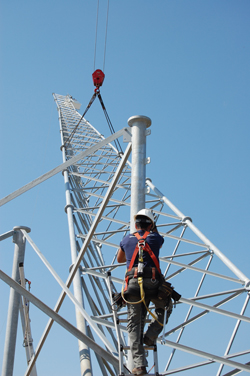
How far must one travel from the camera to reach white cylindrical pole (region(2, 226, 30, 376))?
7340mm

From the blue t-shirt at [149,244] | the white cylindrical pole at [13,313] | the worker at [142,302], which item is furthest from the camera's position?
the white cylindrical pole at [13,313]

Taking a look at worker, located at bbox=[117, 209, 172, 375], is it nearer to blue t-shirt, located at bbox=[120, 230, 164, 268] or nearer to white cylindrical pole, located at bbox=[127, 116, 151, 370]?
blue t-shirt, located at bbox=[120, 230, 164, 268]

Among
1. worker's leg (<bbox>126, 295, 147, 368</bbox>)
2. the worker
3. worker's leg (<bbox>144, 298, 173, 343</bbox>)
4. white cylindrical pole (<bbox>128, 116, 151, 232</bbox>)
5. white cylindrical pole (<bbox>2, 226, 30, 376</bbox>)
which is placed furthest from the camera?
white cylindrical pole (<bbox>128, 116, 151, 232</bbox>)

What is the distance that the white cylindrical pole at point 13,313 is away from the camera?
7340mm

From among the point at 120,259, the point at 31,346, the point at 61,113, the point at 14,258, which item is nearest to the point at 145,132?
the point at 120,259

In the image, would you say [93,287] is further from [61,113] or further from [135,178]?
[61,113]

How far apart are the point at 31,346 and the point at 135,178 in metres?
4.12

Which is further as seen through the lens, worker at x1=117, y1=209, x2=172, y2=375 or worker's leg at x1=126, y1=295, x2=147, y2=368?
worker at x1=117, y1=209, x2=172, y2=375

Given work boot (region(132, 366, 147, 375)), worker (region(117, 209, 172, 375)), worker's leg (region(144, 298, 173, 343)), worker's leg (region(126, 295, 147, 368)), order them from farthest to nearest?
worker's leg (region(144, 298, 173, 343)) < worker (region(117, 209, 172, 375)) < worker's leg (region(126, 295, 147, 368)) < work boot (region(132, 366, 147, 375))

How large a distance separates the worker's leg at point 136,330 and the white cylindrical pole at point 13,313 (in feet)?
9.69

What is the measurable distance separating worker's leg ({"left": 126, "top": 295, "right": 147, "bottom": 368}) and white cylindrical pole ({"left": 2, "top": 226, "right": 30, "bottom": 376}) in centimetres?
295

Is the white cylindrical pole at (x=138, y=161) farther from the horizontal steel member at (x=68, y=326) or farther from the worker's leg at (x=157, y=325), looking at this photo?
the horizontal steel member at (x=68, y=326)

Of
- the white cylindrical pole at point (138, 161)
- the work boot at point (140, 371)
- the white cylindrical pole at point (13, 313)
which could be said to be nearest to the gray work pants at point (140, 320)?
the work boot at point (140, 371)

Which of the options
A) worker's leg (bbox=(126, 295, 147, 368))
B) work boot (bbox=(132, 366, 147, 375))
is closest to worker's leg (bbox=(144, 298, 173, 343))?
worker's leg (bbox=(126, 295, 147, 368))
